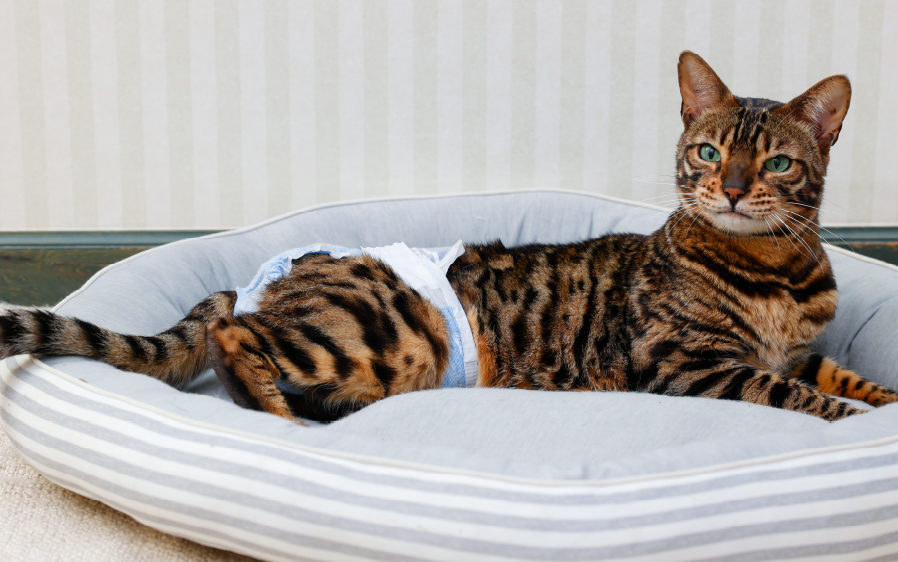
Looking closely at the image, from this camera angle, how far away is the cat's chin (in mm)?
1758

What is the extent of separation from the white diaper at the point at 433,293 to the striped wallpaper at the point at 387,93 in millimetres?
1317

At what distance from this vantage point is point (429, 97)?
10.7 feet

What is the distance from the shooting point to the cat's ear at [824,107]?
1.81 meters

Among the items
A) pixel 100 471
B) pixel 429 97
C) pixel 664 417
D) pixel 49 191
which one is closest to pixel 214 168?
pixel 49 191

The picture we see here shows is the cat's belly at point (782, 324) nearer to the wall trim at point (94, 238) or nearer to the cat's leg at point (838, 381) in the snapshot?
the cat's leg at point (838, 381)

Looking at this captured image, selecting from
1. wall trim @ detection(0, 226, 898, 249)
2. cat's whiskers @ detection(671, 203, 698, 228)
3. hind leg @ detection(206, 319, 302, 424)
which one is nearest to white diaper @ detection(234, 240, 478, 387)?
hind leg @ detection(206, 319, 302, 424)

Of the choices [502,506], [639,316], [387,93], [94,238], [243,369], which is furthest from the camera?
[94,238]

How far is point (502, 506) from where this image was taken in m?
1.21

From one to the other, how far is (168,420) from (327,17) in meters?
2.22

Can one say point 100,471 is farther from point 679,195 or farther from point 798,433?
point 679,195

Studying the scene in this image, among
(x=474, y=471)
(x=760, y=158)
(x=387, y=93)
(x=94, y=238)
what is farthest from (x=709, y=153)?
(x=94, y=238)

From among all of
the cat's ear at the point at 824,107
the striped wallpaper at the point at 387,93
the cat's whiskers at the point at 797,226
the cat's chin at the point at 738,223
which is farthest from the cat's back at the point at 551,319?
the striped wallpaper at the point at 387,93

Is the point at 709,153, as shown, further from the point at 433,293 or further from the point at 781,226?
the point at 433,293

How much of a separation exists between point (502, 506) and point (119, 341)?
1.02 meters
